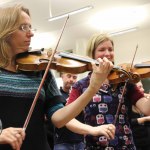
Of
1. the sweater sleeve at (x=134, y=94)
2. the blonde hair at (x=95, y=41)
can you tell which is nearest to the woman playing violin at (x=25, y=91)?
the sweater sleeve at (x=134, y=94)

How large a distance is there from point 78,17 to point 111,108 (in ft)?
19.4

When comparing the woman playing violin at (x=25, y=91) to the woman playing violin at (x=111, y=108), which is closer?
the woman playing violin at (x=25, y=91)

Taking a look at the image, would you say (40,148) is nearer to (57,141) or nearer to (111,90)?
(111,90)

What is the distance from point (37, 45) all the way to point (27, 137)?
8.17 meters

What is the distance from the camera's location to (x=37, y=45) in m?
9.37

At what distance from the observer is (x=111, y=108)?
1.71 meters

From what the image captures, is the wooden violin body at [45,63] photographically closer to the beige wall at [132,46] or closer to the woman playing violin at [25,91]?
the woman playing violin at [25,91]

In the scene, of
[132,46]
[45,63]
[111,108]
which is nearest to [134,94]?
[111,108]

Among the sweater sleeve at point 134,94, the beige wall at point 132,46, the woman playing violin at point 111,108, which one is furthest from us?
the beige wall at point 132,46

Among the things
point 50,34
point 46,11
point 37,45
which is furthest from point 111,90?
point 37,45

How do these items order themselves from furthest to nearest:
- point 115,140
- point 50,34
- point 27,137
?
1. point 50,34
2. point 115,140
3. point 27,137

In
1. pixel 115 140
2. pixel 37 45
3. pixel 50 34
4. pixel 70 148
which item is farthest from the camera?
pixel 37 45

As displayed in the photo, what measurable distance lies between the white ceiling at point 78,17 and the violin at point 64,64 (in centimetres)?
414

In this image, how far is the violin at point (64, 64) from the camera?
1507mm
